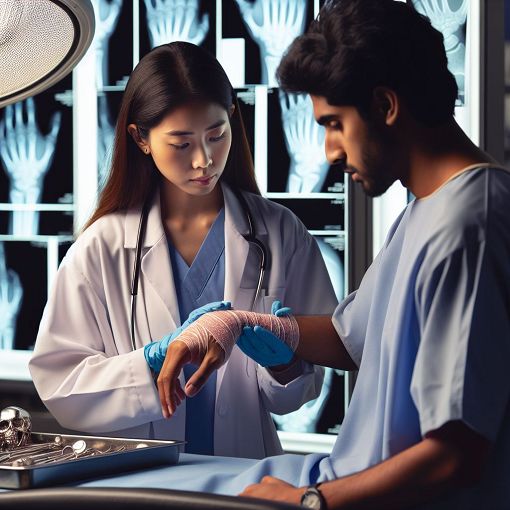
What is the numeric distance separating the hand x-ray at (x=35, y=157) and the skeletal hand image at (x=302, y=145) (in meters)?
0.71

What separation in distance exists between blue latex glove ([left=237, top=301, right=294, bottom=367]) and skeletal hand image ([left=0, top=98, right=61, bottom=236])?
168cm

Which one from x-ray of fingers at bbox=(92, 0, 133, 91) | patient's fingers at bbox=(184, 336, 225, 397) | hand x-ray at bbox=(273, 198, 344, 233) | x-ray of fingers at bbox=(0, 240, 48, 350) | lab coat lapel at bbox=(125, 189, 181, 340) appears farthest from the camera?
x-ray of fingers at bbox=(0, 240, 48, 350)

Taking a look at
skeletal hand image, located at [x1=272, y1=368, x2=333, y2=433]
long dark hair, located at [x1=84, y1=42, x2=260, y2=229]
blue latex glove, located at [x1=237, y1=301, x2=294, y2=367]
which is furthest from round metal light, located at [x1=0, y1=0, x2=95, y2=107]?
skeletal hand image, located at [x1=272, y1=368, x2=333, y2=433]

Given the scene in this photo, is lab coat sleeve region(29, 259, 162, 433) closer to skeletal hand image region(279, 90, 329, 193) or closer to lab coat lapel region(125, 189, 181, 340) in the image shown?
lab coat lapel region(125, 189, 181, 340)

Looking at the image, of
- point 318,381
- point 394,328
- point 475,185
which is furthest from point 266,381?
point 475,185

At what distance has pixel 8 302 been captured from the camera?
117 inches

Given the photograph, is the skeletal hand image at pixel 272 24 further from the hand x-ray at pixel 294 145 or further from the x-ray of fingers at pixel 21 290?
the x-ray of fingers at pixel 21 290

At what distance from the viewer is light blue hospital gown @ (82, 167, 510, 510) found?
927 millimetres

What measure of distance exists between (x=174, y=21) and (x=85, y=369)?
4.97 feet

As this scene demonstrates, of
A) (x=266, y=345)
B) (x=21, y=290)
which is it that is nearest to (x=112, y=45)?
(x=21, y=290)

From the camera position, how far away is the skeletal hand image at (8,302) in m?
2.96

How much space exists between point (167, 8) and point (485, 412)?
2132 millimetres

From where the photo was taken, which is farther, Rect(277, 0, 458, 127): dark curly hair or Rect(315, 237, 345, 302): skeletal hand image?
Rect(315, 237, 345, 302): skeletal hand image

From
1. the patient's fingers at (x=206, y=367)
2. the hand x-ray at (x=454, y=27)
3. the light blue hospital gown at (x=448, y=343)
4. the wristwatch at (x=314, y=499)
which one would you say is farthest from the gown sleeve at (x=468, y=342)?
the hand x-ray at (x=454, y=27)
